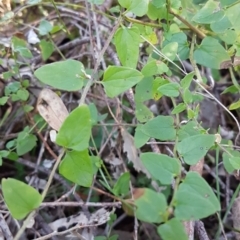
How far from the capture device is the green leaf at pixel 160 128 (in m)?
0.95

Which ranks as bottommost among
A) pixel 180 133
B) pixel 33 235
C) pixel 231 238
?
pixel 231 238

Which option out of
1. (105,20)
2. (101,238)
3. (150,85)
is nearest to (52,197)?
(101,238)

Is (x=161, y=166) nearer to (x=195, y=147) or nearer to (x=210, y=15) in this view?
(x=195, y=147)

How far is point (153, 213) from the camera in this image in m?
0.68

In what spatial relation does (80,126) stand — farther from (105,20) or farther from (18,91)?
(105,20)

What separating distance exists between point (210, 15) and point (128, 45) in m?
0.23

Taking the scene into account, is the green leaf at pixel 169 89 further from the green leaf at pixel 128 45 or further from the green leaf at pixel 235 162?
the green leaf at pixel 235 162

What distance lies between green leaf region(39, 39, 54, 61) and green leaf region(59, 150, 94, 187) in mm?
582

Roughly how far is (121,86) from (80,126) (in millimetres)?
137

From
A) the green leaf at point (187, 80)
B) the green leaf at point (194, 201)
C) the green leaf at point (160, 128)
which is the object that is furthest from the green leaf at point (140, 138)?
the green leaf at point (194, 201)

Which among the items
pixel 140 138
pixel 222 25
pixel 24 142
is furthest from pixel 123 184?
pixel 222 25

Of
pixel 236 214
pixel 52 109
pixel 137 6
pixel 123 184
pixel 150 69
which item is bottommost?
pixel 236 214

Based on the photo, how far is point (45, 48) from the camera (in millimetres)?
1370

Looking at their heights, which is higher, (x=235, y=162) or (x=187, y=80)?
Result: (x=187, y=80)
